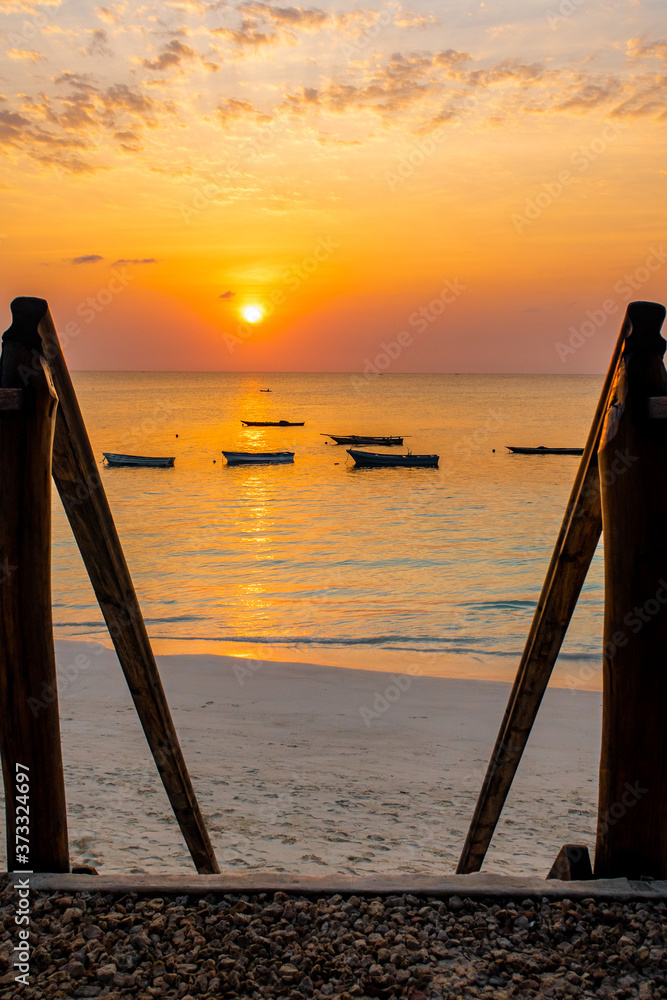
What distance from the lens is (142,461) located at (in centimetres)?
4469

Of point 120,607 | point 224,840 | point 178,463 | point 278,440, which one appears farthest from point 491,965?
point 278,440

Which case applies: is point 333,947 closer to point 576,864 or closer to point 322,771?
point 576,864

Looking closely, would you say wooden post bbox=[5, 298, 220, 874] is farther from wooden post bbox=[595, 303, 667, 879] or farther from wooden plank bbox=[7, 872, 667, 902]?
wooden post bbox=[595, 303, 667, 879]

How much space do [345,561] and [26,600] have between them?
18994 millimetres

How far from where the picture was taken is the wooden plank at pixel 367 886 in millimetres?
2586

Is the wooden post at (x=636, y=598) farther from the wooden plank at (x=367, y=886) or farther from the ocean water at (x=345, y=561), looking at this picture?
the ocean water at (x=345, y=561)

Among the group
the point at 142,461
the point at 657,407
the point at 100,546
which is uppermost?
the point at 142,461

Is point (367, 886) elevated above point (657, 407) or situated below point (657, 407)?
below

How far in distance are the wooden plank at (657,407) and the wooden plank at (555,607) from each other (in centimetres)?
23

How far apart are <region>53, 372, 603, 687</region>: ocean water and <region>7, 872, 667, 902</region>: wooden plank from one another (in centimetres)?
864

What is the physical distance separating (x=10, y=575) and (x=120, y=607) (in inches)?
24.8

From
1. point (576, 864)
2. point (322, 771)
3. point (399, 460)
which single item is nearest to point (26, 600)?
point (576, 864)

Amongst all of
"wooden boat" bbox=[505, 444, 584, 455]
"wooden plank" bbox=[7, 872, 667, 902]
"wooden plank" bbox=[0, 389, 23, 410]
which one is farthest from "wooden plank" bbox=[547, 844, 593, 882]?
"wooden boat" bbox=[505, 444, 584, 455]

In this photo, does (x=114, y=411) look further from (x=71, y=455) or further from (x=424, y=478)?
(x=71, y=455)
